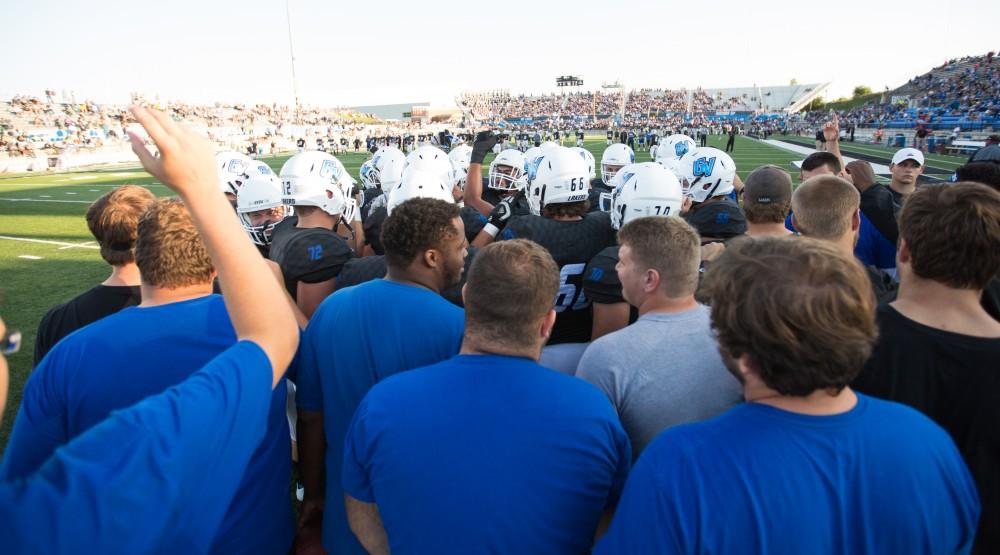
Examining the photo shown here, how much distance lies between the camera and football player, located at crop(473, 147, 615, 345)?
3.58m

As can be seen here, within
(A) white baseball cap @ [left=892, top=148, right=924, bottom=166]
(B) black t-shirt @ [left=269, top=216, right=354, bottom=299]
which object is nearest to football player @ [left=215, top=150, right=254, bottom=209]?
(B) black t-shirt @ [left=269, top=216, right=354, bottom=299]

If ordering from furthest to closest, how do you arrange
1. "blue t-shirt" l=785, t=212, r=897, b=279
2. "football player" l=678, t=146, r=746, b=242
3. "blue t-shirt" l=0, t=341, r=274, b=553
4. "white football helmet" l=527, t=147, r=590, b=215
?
"football player" l=678, t=146, r=746, b=242 < "blue t-shirt" l=785, t=212, r=897, b=279 < "white football helmet" l=527, t=147, r=590, b=215 < "blue t-shirt" l=0, t=341, r=274, b=553

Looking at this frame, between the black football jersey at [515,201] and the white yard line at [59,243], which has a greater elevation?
the black football jersey at [515,201]

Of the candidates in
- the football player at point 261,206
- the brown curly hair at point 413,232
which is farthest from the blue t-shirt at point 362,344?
the football player at point 261,206

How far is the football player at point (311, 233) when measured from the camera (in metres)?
3.45

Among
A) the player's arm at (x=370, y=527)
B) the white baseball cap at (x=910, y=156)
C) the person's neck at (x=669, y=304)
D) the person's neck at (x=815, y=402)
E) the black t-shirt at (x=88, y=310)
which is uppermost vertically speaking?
the white baseball cap at (x=910, y=156)

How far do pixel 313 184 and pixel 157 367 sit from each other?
2.73 m

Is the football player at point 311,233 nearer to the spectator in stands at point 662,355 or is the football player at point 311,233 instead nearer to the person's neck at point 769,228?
the spectator in stands at point 662,355

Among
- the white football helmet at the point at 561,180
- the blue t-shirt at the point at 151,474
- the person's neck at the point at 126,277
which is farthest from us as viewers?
the white football helmet at the point at 561,180

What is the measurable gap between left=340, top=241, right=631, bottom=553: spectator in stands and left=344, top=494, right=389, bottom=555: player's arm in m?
0.16

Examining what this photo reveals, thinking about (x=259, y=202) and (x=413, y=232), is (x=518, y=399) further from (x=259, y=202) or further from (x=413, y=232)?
(x=259, y=202)

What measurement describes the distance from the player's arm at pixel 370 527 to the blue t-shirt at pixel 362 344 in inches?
15.8

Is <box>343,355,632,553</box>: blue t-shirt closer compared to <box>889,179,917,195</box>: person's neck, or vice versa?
<box>343,355,632,553</box>: blue t-shirt

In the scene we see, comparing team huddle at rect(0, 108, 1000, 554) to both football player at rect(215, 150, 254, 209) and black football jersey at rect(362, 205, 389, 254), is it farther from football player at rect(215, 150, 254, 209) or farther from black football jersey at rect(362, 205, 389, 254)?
football player at rect(215, 150, 254, 209)
